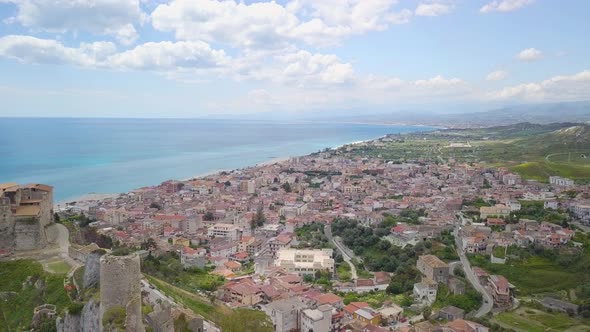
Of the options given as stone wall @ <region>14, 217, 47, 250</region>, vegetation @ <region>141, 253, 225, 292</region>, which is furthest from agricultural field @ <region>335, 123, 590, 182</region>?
stone wall @ <region>14, 217, 47, 250</region>

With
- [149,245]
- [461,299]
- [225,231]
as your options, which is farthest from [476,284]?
[149,245]

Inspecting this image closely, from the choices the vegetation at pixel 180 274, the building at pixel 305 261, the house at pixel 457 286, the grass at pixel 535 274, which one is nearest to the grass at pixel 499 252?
the grass at pixel 535 274

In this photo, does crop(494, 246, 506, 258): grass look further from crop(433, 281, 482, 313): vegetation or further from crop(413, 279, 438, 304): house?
crop(413, 279, 438, 304): house

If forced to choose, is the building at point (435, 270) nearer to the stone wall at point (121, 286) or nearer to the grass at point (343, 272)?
the grass at point (343, 272)

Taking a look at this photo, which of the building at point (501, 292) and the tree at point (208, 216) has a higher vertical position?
the building at point (501, 292)

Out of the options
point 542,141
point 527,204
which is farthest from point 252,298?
point 542,141

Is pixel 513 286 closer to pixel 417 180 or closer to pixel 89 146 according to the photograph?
pixel 417 180
